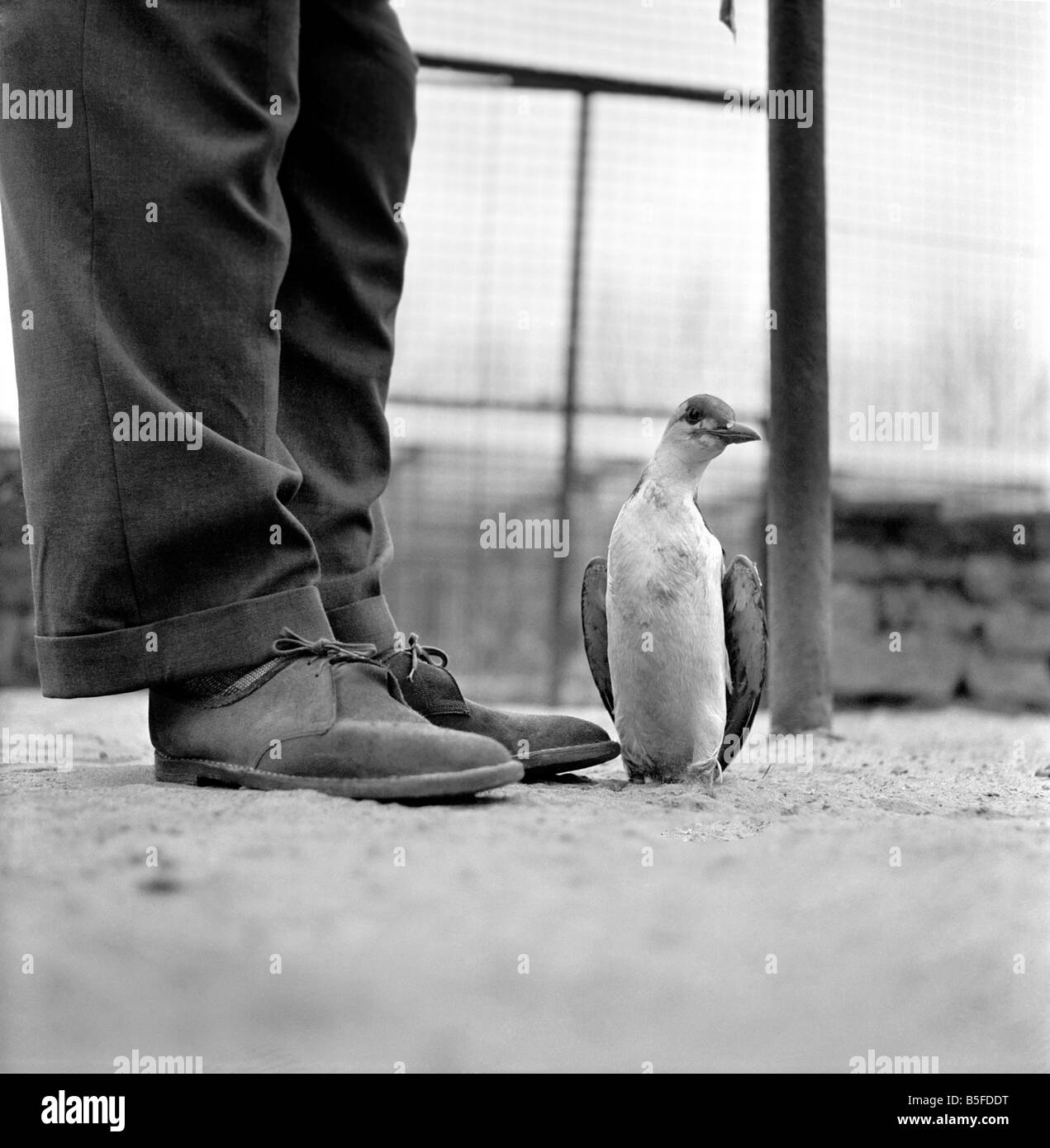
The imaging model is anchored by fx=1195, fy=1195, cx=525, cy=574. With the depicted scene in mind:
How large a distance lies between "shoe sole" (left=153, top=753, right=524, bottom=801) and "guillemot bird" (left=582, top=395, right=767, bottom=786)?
432mm

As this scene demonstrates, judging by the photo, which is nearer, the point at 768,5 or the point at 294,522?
the point at 294,522

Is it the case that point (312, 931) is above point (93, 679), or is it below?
below

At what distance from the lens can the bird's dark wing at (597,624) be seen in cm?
202

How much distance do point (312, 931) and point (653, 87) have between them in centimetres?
408

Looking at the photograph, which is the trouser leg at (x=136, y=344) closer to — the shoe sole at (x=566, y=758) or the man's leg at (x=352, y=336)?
the man's leg at (x=352, y=336)

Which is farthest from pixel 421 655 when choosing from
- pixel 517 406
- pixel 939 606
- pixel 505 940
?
pixel 939 606

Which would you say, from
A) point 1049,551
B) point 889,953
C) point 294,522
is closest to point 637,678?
point 294,522

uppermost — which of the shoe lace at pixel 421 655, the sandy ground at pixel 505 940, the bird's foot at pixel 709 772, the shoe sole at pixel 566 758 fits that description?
the shoe lace at pixel 421 655

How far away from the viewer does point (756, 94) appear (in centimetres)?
420

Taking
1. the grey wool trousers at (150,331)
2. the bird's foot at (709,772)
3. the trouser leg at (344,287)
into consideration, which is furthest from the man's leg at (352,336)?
the grey wool trousers at (150,331)

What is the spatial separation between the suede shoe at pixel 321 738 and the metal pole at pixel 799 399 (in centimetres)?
151

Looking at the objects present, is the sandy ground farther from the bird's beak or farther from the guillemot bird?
the bird's beak

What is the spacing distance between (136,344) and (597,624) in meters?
→ 0.88

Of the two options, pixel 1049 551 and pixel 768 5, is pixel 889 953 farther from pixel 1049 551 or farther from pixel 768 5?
pixel 1049 551
